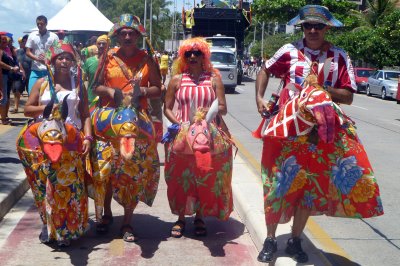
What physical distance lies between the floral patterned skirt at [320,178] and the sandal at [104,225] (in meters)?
1.84

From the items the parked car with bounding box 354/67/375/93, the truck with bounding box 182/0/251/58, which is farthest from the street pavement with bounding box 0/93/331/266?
the parked car with bounding box 354/67/375/93

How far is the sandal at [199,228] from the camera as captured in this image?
5.99m

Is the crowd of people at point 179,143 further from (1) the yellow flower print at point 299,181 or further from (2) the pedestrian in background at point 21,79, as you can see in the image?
(2) the pedestrian in background at point 21,79

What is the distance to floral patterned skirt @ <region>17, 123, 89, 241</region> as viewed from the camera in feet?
17.1

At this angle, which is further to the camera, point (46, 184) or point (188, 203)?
point (188, 203)

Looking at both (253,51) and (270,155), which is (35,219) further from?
(253,51)

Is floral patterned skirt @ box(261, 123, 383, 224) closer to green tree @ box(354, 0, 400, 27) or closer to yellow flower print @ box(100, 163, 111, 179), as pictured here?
Answer: yellow flower print @ box(100, 163, 111, 179)

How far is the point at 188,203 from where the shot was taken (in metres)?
5.86

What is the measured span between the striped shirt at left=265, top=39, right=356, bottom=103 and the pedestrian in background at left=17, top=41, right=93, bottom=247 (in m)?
1.75

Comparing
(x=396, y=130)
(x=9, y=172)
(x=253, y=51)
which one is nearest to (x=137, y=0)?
(x=253, y=51)

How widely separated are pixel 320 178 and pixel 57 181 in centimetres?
210

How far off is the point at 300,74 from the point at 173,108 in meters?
1.54

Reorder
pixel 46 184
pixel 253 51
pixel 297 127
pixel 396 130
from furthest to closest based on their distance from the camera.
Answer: pixel 253 51, pixel 396 130, pixel 46 184, pixel 297 127

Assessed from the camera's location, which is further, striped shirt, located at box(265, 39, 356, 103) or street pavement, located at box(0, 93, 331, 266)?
street pavement, located at box(0, 93, 331, 266)
